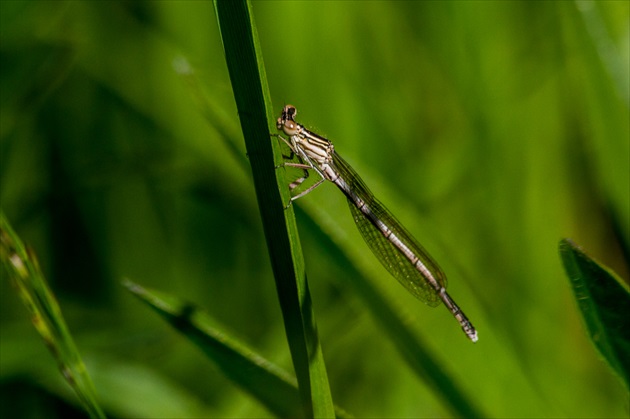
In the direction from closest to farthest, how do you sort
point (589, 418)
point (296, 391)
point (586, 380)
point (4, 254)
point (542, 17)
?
point (296, 391) < point (4, 254) < point (589, 418) < point (586, 380) < point (542, 17)

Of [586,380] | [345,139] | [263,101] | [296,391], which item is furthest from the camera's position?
[345,139]

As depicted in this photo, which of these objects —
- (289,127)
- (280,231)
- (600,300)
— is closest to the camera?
(600,300)

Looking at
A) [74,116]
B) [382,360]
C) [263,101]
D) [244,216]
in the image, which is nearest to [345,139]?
[244,216]

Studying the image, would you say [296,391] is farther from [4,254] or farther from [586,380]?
[586,380]

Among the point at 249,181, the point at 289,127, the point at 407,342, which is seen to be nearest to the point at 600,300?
the point at 407,342

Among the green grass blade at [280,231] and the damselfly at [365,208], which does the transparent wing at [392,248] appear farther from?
the green grass blade at [280,231]

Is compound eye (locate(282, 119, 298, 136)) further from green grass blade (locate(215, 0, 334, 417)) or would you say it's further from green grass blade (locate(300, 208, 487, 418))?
green grass blade (locate(215, 0, 334, 417))

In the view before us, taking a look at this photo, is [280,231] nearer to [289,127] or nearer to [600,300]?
[600,300]
